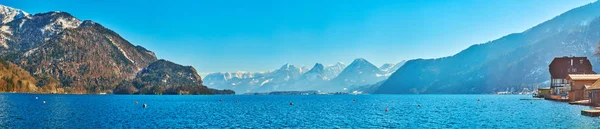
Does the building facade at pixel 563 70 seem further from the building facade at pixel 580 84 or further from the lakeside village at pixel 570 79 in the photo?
the building facade at pixel 580 84

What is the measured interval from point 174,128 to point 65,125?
52.1 ft

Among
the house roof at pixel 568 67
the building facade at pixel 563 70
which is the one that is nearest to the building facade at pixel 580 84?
the building facade at pixel 563 70

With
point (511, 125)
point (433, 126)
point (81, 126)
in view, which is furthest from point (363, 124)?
point (81, 126)

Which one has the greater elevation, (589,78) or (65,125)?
(589,78)

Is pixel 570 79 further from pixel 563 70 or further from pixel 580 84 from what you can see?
pixel 563 70

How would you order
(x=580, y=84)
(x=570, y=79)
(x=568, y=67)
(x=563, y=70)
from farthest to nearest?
(x=568, y=67)
(x=563, y=70)
(x=570, y=79)
(x=580, y=84)

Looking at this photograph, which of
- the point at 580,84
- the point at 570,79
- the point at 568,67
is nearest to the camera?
the point at 580,84

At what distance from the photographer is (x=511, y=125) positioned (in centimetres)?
7162

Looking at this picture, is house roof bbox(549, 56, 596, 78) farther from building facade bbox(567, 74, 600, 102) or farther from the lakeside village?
building facade bbox(567, 74, 600, 102)

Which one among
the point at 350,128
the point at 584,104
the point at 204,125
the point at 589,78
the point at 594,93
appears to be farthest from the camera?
the point at 589,78

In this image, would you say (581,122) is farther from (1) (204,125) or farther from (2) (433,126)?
(1) (204,125)

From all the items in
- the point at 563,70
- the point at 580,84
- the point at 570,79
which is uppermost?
the point at 563,70

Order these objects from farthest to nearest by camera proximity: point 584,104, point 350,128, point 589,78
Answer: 1. point 589,78
2. point 584,104
3. point 350,128

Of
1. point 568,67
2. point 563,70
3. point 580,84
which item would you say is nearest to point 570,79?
point 580,84
